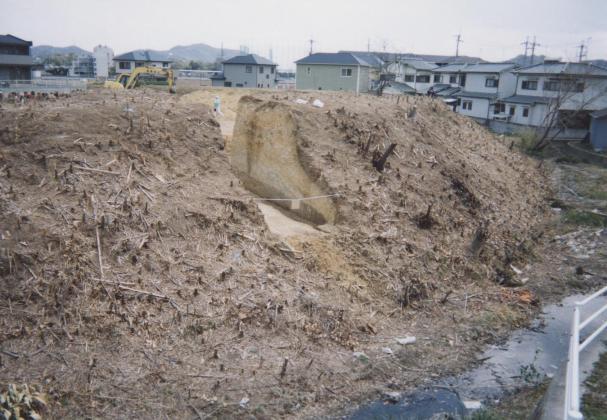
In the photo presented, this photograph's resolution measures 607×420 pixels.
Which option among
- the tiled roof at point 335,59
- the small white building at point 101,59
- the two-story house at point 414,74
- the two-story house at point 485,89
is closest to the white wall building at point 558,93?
the two-story house at point 485,89

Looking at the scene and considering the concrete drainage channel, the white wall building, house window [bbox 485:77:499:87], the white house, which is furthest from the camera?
the white house

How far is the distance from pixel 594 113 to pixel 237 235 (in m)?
26.3

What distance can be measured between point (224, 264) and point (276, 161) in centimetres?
472

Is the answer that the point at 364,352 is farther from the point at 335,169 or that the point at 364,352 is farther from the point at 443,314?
the point at 335,169

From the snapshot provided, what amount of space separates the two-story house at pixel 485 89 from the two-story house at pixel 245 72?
54.5 ft

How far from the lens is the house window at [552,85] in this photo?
31.2m

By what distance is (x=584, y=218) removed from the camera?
→ 54.6 feet

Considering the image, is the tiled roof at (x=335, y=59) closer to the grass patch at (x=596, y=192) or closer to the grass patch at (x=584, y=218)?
the grass patch at (x=596, y=192)

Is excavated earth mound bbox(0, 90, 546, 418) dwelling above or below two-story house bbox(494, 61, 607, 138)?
below

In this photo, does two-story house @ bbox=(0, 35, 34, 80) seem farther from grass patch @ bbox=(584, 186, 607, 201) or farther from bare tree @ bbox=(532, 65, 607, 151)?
grass patch @ bbox=(584, 186, 607, 201)

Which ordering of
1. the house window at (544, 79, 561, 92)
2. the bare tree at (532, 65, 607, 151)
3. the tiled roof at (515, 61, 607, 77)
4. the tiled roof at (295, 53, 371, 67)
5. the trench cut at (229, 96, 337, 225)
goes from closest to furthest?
the trench cut at (229, 96, 337, 225) < the bare tree at (532, 65, 607, 151) < the tiled roof at (515, 61, 607, 77) < the house window at (544, 79, 561, 92) < the tiled roof at (295, 53, 371, 67)

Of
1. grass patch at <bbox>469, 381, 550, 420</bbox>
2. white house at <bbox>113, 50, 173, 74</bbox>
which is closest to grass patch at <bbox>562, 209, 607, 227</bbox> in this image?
grass patch at <bbox>469, 381, 550, 420</bbox>

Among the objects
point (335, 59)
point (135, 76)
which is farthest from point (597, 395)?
point (335, 59)

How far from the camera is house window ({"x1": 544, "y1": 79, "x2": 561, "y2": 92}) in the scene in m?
31.2
